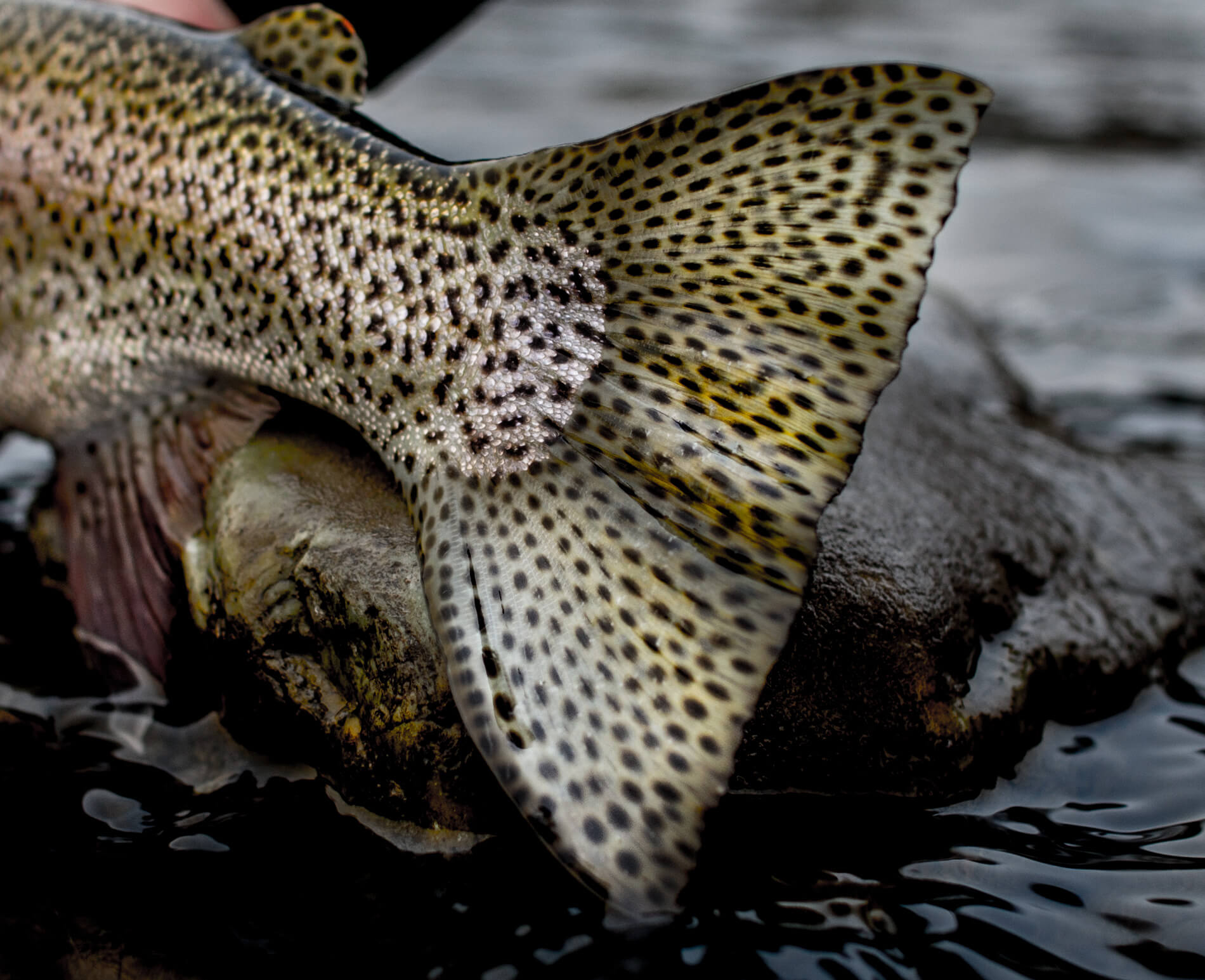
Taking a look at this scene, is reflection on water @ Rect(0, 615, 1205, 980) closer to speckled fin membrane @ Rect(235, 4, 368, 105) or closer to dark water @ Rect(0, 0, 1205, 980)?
dark water @ Rect(0, 0, 1205, 980)

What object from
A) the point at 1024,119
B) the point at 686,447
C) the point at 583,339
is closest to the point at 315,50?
the point at 583,339

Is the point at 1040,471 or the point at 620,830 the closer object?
the point at 620,830

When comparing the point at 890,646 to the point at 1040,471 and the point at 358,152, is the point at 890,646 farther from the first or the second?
the point at 358,152

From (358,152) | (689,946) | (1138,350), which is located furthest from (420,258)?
(1138,350)

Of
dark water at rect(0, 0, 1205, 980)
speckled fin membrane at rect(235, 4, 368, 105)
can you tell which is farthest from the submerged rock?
speckled fin membrane at rect(235, 4, 368, 105)

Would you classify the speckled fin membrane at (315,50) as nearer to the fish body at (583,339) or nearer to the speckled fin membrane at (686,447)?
the fish body at (583,339)

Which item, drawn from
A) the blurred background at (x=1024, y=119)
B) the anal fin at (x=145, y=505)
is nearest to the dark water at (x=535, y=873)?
the anal fin at (x=145, y=505)
